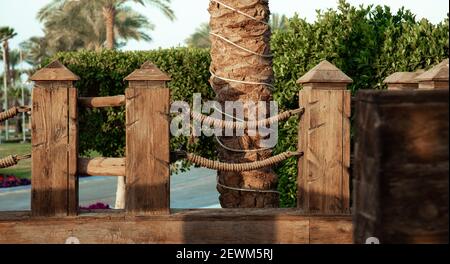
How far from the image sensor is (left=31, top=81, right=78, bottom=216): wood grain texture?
240 inches

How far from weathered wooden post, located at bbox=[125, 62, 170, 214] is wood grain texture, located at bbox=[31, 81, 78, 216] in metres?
0.50

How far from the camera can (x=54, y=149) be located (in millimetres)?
6117

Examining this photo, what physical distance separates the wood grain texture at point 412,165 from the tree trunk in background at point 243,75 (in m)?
5.33

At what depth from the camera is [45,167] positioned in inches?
242

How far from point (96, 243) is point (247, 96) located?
2635 millimetres

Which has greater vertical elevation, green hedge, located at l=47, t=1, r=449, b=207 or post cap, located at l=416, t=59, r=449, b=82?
green hedge, located at l=47, t=1, r=449, b=207

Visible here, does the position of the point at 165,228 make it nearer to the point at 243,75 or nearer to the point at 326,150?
the point at 326,150

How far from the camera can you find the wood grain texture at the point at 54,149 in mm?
6102

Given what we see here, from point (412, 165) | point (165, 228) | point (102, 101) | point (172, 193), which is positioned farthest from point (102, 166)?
point (172, 193)

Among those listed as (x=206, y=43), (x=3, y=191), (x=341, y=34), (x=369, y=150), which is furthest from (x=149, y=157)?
(x=206, y=43)

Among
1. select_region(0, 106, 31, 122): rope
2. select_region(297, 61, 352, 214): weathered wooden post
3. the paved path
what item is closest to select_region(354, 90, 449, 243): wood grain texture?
select_region(297, 61, 352, 214): weathered wooden post

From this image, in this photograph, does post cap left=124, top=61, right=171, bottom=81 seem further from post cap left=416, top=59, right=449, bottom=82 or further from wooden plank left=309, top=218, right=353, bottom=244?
post cap left=416, top=59, right=449, bottom=82

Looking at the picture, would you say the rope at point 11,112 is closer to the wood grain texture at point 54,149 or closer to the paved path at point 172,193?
the wood grain texture at point 54,149
